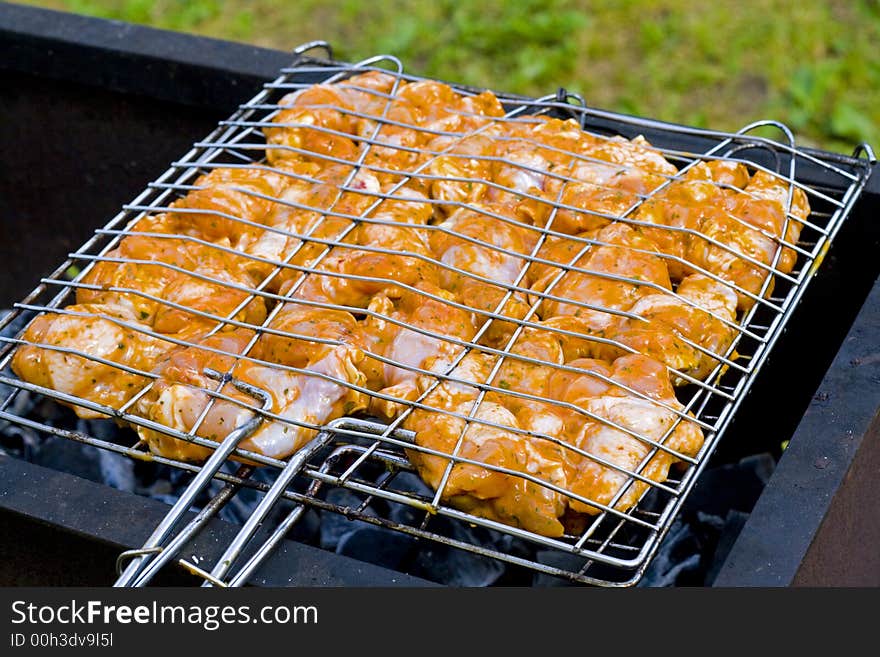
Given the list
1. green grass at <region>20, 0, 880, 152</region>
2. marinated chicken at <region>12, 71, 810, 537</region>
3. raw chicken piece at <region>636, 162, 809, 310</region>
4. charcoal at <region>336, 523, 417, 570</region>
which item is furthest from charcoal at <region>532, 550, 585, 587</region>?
green grass at <region>20, 0, 880, 152</region>

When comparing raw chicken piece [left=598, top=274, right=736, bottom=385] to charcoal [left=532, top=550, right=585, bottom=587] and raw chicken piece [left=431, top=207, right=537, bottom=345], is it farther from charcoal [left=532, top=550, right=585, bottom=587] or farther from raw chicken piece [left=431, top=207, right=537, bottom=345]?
charcoal [left=532, top=550, right=585, bottom=587]

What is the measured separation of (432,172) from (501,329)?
0.61 m

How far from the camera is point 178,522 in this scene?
6.84 ft

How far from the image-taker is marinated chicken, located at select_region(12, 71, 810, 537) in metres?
2.08

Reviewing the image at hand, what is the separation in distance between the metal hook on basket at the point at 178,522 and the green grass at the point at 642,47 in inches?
174

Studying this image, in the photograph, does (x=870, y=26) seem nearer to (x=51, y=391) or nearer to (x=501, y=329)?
(x=501, y=329)

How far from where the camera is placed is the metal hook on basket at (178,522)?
6.15ft

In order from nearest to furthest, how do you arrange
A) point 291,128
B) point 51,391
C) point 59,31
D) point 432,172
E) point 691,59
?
1. point 51,391
2. point 432,172
3. point 291,128
4. point 59,31
5. point 691,59

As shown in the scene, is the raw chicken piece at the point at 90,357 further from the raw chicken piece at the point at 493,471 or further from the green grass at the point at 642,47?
the green grass at the point at 642,47

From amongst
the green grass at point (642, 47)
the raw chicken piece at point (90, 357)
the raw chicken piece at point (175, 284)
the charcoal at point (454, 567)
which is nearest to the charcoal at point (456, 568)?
the charcoal at point (454, 567)

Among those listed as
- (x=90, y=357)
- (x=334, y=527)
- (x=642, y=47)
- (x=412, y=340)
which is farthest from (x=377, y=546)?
(x=642, y=47)

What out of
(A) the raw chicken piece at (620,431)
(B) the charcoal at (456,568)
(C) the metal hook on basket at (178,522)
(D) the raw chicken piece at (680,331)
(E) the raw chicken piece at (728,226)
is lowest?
(B) the charcoal at (456,568)

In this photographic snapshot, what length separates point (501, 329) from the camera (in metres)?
2.37
